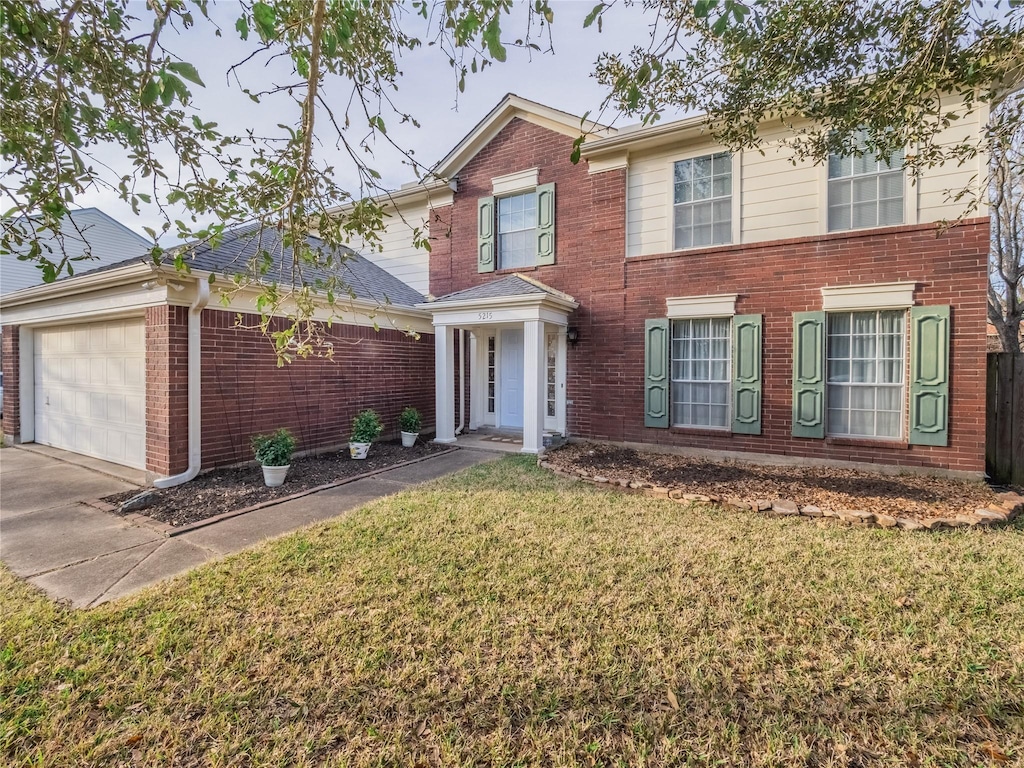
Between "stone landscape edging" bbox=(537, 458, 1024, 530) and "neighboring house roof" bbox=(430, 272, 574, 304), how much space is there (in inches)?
149

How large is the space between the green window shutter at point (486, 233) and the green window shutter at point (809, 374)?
596cm

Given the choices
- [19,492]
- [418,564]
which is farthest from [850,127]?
[19,492]

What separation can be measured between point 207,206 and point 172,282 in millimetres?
3229

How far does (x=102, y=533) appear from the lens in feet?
14.6

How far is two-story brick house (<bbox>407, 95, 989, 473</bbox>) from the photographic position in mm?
6387

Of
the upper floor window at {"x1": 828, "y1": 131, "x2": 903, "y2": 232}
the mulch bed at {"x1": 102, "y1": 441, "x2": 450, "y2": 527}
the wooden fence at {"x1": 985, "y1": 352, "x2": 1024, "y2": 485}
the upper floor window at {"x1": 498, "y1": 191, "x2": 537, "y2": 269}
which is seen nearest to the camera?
the mulch bed at {"x1": 102, "y1": 441, "x2": 450, "y2": 527}

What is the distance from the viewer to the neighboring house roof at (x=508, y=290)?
26.4ft

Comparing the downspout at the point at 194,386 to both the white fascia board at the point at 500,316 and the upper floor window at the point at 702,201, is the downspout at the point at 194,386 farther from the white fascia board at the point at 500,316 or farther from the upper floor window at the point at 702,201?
the upper floor window at the point at 702,201

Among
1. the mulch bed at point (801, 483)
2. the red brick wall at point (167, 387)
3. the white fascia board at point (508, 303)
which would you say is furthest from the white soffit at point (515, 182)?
the red brick wall at point (167, 387)

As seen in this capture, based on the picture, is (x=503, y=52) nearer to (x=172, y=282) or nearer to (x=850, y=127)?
(x=850, y=127)

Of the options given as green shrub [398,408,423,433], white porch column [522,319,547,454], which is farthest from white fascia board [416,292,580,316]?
green shrub [398,408,423,433]

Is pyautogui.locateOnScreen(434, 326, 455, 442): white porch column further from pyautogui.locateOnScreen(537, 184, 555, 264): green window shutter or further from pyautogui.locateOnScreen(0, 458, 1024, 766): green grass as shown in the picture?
pyautogui.locateOnScreen(0, 458, 1024, 766): green grass

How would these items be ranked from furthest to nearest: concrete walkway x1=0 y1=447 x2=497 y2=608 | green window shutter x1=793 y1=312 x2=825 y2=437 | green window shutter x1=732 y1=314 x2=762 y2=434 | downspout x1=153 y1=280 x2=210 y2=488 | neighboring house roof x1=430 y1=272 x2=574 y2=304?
neighboring house roof x1=430 y1=272 x2=574 y2=304 → green window shutter x1=732 y1=314 x2=762 y2=434 → green window shutter x1=793 y1=312 x2=825 y2=437 → downspout x1=153 y1=280 x2=210 y2=488 → concrete walkway x1=0 y1=447 x2=497 y2=608

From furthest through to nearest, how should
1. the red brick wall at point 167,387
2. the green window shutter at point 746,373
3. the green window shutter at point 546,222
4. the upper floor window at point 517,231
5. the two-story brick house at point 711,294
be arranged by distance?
the upper floor window at point 517,231, the green window shutter at point 546,222, the green window shutter at point 746,373, the two-story brick house at point 711,294, the red brick wall at point 167,387
